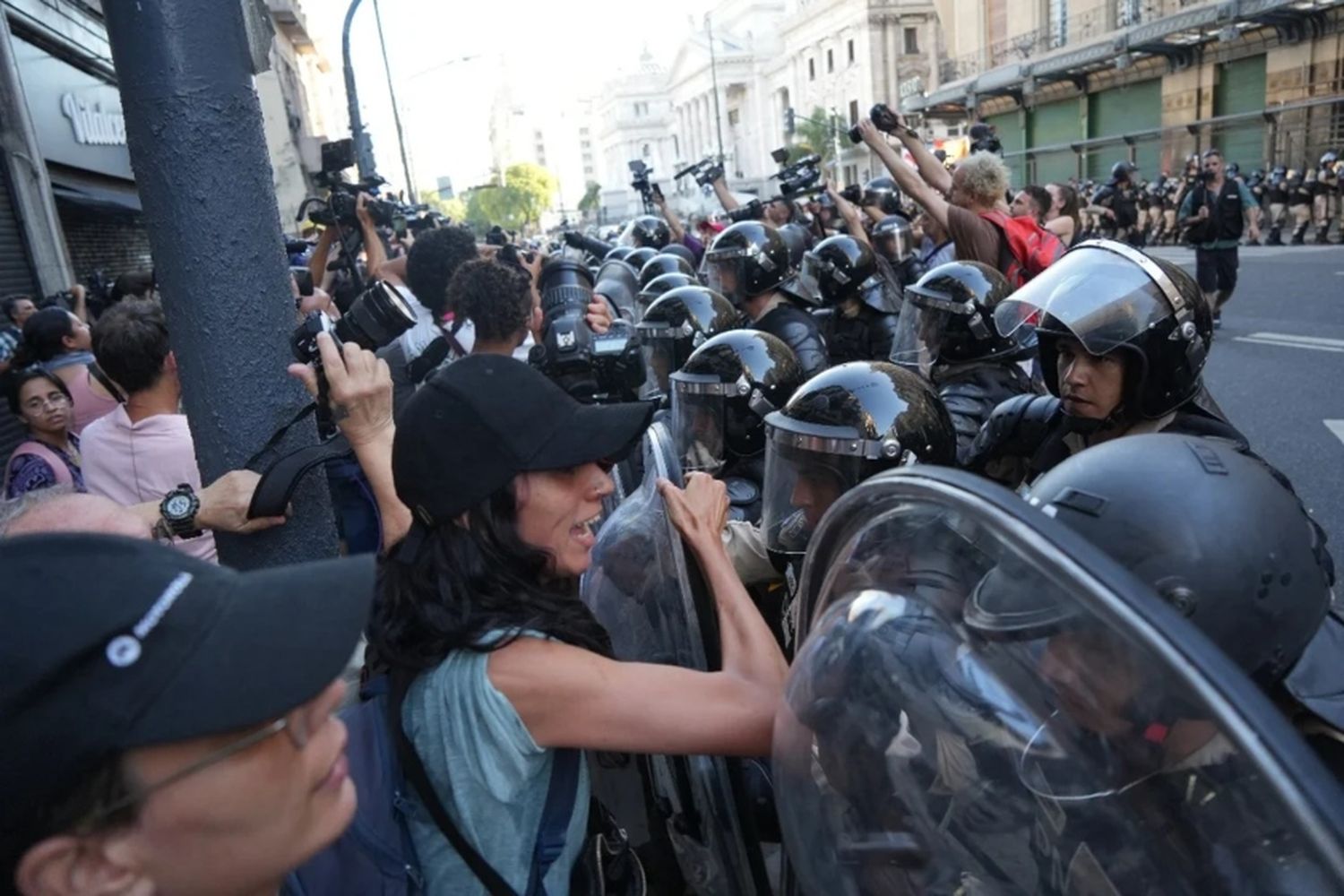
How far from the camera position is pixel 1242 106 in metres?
25.8

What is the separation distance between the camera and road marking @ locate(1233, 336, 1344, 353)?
25.9 feet

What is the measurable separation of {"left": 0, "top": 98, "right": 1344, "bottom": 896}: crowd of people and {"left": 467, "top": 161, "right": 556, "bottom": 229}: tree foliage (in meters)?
89.9

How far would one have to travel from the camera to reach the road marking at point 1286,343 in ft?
25.9

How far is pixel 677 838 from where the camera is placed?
1640mm

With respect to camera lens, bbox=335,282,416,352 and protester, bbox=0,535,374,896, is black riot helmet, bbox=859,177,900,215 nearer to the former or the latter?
camera lens, bbox=335,282,416,352

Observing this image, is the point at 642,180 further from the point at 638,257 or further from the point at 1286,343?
the point at 1286,343

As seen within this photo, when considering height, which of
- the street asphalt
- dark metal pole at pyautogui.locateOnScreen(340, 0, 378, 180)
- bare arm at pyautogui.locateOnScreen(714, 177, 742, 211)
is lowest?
the street asphalt

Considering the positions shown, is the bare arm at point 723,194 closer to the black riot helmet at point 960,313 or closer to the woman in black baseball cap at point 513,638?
the black riot helmet at point 960,313

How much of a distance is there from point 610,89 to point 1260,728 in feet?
428

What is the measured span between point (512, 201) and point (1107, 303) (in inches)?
3767

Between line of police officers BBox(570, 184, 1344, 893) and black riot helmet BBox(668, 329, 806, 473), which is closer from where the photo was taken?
line of police officers BBox(570, 184, 1344, 893)

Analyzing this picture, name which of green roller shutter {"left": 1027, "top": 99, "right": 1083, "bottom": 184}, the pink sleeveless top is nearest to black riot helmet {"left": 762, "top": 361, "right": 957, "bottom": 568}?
the pink sleeveless top

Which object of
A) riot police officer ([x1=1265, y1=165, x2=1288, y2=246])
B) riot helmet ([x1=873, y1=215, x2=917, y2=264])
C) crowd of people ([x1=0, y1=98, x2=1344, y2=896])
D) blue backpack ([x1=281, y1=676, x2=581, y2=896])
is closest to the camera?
crowd of people ([x1=0, y1=98, x2=1344, y2=896])

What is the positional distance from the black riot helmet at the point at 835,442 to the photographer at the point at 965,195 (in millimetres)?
2292
